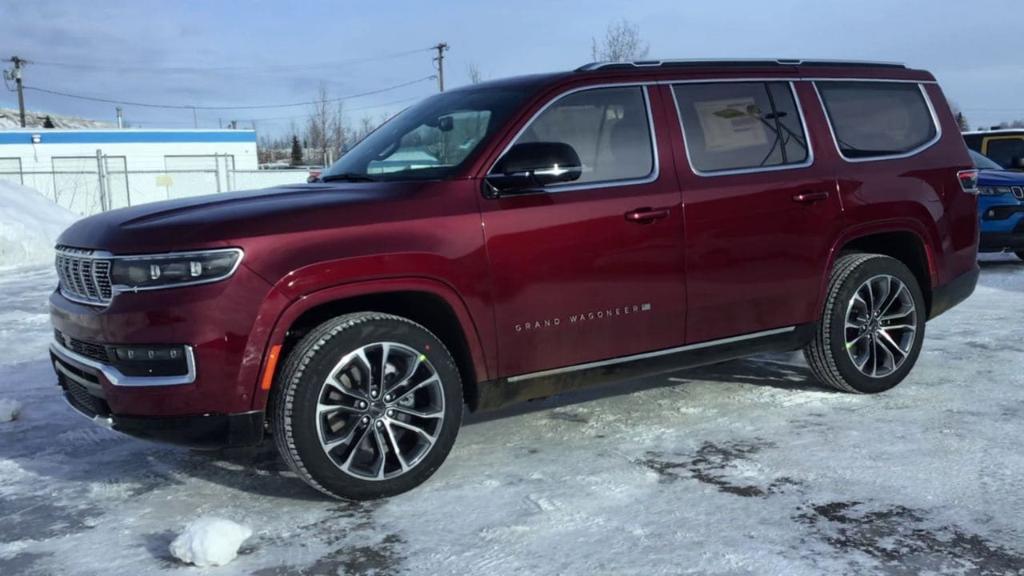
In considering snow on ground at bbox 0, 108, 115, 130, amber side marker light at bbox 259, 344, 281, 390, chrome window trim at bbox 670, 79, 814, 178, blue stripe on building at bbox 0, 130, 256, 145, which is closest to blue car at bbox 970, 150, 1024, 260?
chrome window trim at bbox 670, 79, 814, 178

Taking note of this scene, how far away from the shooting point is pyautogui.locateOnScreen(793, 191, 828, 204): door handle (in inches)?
191

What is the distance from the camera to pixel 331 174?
4.80 meters

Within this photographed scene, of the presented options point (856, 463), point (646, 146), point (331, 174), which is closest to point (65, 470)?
point (331, 174)

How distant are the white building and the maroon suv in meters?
29.9

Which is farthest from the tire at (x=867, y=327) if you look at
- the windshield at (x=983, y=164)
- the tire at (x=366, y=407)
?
the windshield at (x=983, y=164)

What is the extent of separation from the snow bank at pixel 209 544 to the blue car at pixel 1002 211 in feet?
34.5

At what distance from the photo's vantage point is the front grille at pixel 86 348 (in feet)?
11.9

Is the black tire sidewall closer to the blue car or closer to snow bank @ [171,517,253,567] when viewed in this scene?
snow bank @ [171,517,253,567]

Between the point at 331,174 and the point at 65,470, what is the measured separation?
204 cm

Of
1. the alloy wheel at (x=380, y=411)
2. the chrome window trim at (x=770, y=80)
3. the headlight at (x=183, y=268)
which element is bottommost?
the alloy wheel at (x=380, y=411)

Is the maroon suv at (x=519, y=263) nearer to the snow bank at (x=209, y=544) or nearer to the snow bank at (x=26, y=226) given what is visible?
the snow bank at (x=209, y=544)

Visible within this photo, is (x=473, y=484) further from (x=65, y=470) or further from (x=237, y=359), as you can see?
(x=65, y=470)

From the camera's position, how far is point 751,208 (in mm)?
4699

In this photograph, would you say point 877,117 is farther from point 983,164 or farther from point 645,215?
point 983,164
